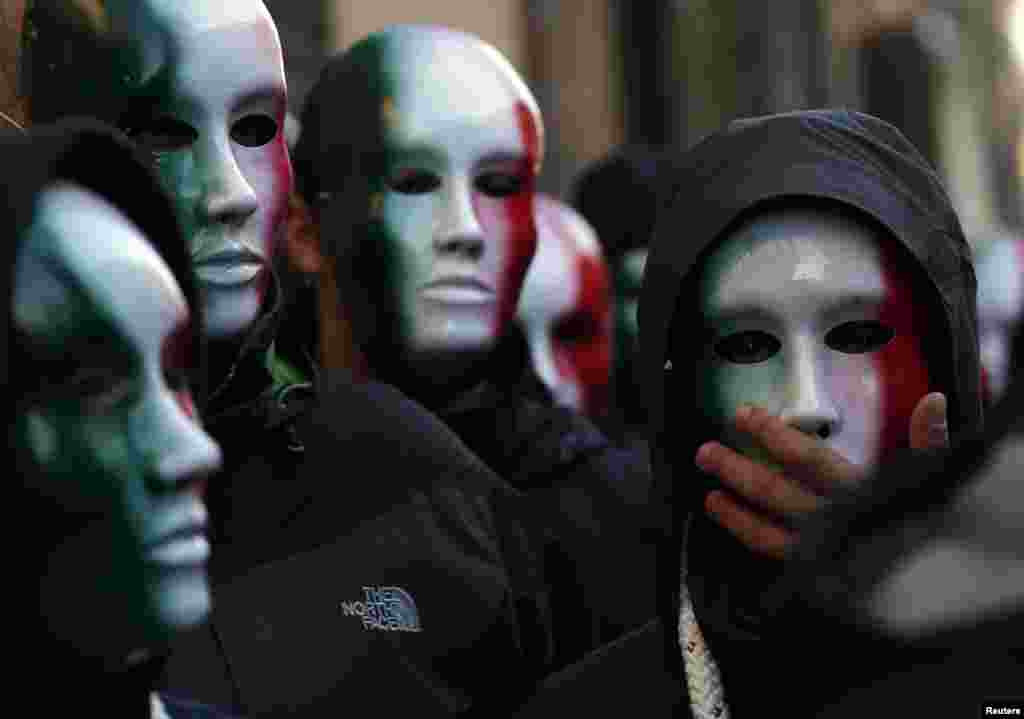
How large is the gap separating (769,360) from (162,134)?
3.05 feet

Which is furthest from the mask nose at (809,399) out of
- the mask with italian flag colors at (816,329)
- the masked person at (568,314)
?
the masked person at (568,314)

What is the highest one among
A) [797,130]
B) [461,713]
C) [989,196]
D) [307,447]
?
[797,130]

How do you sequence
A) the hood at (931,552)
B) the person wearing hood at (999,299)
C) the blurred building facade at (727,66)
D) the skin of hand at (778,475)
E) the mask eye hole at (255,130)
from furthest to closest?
the blurred building facade at (727,66)
the person wearing hood at (999,299)
the mask eye hole at (255,130)
the skin of hand at (778,475)
the hood at (931,552)

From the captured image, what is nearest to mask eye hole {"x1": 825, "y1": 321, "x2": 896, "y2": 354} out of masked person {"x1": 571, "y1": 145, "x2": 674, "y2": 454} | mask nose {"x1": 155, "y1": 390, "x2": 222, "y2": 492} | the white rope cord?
the white rope cord

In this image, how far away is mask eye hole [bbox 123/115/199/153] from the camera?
→ 356 cm

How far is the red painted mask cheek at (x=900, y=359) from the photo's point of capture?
3.35 meters

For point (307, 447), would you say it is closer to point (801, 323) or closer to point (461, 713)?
point (461, 713)

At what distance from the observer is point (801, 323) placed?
3.36 metres

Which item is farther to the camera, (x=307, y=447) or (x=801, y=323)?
(x=307, y=447)

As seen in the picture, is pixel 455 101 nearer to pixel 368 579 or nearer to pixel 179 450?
pixel 368 579

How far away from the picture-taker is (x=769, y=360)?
338 centimetres

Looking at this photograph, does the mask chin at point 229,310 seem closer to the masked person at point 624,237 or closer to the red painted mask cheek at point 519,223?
the red painted mask cheek at point 519,223

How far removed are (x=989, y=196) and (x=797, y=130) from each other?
33.2 ft

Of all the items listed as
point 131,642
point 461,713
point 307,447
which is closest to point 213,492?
point 307,447
